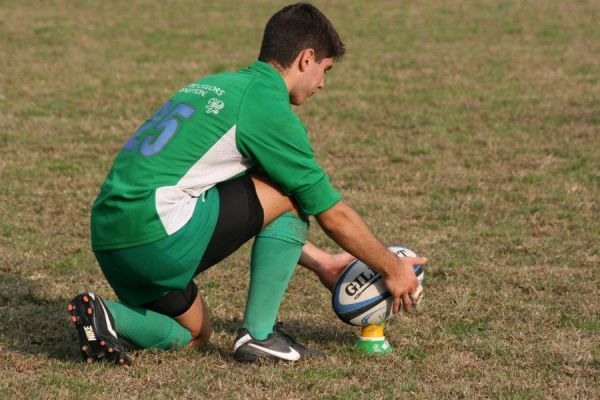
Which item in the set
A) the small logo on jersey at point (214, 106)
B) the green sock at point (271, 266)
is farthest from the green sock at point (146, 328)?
the small logo on jersey at point (214, 106)

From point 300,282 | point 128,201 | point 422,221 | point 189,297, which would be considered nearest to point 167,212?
point 128,201

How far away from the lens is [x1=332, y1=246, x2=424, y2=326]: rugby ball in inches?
188

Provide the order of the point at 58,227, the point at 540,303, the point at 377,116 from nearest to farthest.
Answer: the point at 540,303 → the point at 58,227 → the point at 377,116

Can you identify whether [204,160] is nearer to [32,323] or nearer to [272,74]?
[272,74]

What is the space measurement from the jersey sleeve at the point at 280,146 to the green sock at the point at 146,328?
87cm

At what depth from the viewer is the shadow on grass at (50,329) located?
496 cm

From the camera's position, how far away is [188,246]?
4434 millimetres

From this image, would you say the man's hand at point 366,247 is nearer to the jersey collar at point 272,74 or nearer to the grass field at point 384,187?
the grass field at point 384,187

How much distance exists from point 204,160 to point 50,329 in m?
1.45

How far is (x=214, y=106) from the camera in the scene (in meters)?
4.40

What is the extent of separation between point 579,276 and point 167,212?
114 inches

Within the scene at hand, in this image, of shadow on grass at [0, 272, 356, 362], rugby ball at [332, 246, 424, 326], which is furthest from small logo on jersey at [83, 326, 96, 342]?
rugby ball at [332, 246, 424, 326]

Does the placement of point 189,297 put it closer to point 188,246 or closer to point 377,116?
point 188,246

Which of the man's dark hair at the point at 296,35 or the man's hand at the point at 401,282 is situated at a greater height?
the man's dark hair at the point at 296,35
